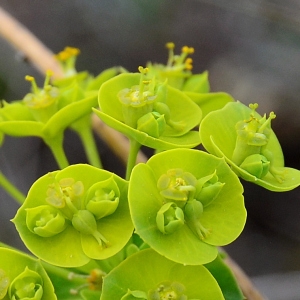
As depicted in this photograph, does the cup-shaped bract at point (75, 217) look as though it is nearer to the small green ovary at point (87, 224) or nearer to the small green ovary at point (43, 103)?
the small green ovary at point (87, 224)

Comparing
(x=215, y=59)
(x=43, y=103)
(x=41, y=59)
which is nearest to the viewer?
(x=43, y=103)

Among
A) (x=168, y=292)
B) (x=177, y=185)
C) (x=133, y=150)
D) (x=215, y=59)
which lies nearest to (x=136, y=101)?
(x=133, y=150)

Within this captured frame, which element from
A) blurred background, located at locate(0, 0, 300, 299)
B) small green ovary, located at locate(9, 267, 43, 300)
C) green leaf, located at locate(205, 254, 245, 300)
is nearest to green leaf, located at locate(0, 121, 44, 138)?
small green ovary, located at locate(9, 267, 43, 300)

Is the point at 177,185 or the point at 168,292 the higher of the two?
the point at 177,185

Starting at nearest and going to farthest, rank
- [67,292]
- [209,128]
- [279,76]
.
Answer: [209,128], [67,292], [279,76]

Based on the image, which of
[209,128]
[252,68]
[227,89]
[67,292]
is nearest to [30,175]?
[227,89]

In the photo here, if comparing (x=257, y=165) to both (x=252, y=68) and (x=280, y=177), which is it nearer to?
(x=280, y=177)

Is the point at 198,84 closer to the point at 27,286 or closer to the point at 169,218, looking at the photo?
the point at 169,218
